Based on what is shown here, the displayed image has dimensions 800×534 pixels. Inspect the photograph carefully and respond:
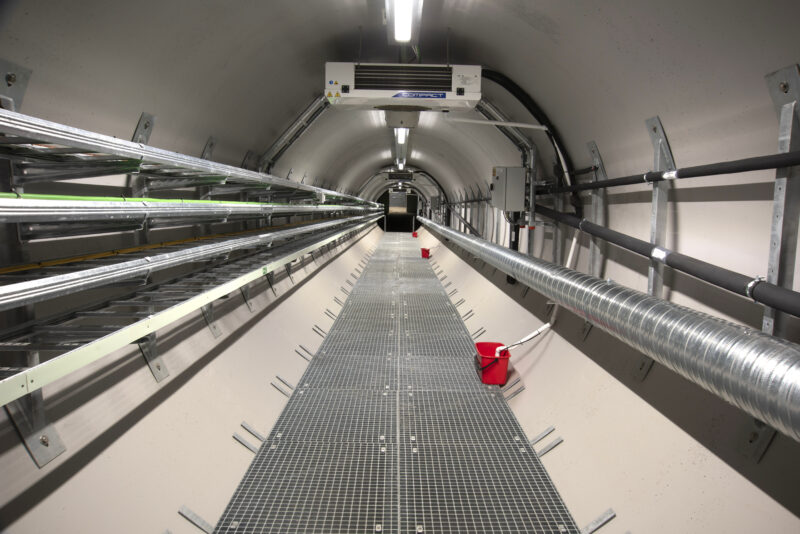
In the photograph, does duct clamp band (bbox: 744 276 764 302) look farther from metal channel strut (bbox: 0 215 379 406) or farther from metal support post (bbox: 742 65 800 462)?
metal channel strut (bbox: 0 215 379 406)

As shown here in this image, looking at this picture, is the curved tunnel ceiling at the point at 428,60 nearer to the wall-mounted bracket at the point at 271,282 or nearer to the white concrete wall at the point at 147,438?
the wall-mounted bracket at the point at 271,282

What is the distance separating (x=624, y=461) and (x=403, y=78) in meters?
3.37

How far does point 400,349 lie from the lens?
4.83 metres

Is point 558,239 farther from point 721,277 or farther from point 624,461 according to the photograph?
point 624,461

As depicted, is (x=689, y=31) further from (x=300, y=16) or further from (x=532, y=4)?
(x=300, y=16)

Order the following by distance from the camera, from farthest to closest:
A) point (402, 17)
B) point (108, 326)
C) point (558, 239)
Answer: point (558, 239) → point (402, 17) → point (108, 326)

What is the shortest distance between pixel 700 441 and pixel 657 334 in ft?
1.92

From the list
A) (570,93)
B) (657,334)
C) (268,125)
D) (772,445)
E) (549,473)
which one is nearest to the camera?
(772,445)

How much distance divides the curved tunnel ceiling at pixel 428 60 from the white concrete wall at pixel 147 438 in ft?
4.72

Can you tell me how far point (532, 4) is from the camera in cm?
302

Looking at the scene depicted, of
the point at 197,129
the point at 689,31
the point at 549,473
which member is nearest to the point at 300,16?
the point at 197,129

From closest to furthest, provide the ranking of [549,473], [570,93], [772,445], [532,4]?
[772,445]
[549,473]
[532,4]
[570,93]

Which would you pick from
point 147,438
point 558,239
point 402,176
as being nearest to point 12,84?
point 147,438

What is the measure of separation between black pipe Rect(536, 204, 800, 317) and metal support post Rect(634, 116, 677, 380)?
4.1 inches
